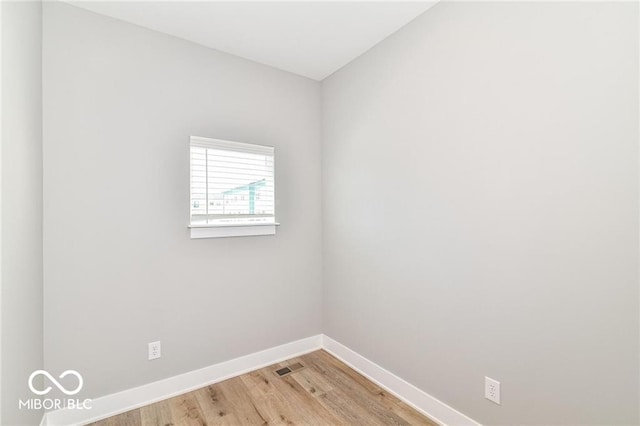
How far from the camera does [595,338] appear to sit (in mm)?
1231

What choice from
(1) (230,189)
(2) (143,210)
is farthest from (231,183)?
(2) (143,210)

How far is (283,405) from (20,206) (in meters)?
1.84

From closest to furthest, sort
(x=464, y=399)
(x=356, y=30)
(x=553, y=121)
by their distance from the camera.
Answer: (x=553, y=121) → (x=464, y=399) → (x=356, y=30)

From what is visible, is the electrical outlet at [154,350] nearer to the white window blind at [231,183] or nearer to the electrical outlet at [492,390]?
the white window blind at [231,183]

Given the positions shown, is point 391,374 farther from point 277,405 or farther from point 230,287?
point 230,287

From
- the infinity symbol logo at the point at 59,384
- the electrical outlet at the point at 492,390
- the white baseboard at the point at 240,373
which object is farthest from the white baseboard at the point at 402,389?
the infinity symbol logo at the point at 59,384

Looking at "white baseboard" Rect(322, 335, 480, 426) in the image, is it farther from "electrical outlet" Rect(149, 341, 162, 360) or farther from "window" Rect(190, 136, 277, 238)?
"electrical outlet" Rect(149, 341, 162, 360)

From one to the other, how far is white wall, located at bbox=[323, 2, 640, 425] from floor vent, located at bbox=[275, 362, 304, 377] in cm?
56

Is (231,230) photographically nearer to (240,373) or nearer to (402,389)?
(240,373)

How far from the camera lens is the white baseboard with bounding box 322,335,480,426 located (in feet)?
5.76

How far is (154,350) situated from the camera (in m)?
2.05

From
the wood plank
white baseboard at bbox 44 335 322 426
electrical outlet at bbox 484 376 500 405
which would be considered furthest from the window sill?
electrical outlet at bbox 484 376 500 405

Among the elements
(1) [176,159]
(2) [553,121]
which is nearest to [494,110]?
(2) [553,121]

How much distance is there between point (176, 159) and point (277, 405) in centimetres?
184
